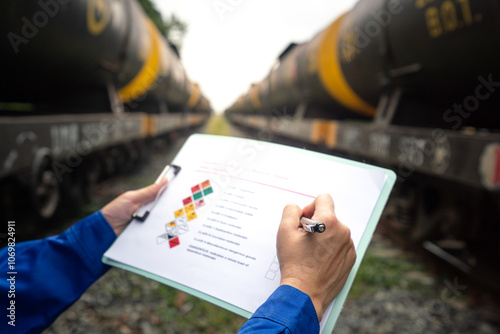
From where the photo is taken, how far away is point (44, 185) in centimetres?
305

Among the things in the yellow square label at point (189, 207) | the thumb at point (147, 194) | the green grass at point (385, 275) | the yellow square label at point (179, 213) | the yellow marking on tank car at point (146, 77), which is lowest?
the green grass at point (385, 275)

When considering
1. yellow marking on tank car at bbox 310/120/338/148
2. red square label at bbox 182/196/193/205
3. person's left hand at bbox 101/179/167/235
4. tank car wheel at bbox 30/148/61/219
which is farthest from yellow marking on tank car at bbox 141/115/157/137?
red square label at bbox 182/196/193/205

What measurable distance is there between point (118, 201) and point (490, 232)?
9.52 feet

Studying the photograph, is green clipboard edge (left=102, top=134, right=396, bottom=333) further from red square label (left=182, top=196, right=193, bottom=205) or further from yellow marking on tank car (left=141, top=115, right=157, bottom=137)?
yellow marking on tank car (left=141, top=115, right=157, bottom=137)

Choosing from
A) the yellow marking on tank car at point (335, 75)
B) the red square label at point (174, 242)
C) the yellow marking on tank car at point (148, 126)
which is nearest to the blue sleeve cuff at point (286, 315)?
the red square label at point (174, 242)

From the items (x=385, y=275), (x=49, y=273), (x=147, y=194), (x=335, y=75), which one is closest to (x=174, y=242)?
(x=147, y=194)

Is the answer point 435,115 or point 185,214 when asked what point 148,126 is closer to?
point 435,115

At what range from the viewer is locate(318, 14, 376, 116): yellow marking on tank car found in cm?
467

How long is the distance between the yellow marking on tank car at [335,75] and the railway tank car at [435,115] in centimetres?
17

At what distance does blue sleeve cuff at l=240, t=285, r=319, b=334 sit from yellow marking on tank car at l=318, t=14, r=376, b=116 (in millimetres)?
4220

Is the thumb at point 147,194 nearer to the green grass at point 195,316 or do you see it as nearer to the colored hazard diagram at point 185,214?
the colored hazard diagram at point 185,214

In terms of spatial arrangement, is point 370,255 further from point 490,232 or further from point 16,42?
point 16,42

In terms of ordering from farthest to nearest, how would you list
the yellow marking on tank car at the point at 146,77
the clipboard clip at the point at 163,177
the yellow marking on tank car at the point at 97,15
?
1. the yellow marking on tank car at the point at 146,77
2. the yellow marking on tank car at the point at 97,15
3. the clipboard clip at the point at 163,177

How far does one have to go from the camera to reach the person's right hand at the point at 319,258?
2.42 feet
